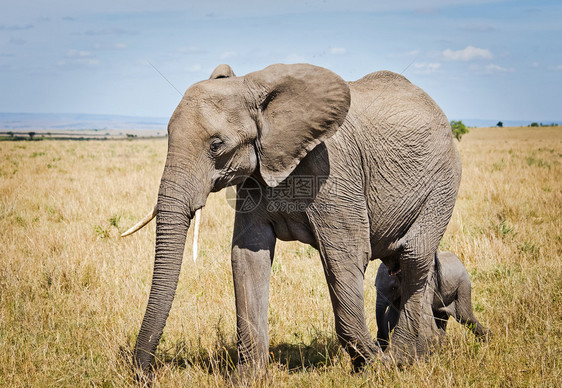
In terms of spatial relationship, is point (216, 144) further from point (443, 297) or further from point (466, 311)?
point (466, 311)

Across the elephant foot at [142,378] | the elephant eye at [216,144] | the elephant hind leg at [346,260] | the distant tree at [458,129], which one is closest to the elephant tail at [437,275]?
the elephant hind leg at [346,260]

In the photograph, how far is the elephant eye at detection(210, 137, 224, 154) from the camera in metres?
3.57

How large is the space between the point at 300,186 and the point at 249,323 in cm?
119

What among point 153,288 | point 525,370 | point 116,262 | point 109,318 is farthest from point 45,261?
point 525,370

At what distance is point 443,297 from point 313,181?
2.15 metres

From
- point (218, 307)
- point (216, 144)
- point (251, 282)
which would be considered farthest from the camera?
point (218, 307)

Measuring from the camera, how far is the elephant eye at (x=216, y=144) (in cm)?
357

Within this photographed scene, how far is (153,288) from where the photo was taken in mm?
3691

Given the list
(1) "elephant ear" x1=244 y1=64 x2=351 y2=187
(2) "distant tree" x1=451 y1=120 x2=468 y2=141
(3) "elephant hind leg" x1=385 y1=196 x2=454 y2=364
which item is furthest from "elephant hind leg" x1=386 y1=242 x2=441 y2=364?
(2) "distant tree" x1=451 y1=120 x2=468 y2=141

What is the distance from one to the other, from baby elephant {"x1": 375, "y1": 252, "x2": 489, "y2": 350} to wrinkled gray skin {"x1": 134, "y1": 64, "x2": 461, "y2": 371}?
1.56 feet

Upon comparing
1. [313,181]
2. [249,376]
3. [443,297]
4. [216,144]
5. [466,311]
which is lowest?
[249,376]

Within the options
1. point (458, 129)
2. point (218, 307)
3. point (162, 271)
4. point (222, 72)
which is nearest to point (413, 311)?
point (218, 307)

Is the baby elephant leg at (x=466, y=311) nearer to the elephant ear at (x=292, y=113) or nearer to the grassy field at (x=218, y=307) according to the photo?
the grassy field at (x=218, y=307)

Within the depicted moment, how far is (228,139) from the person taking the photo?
360cm
